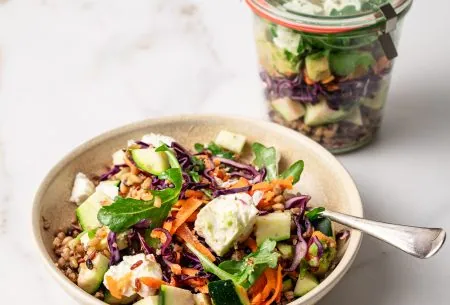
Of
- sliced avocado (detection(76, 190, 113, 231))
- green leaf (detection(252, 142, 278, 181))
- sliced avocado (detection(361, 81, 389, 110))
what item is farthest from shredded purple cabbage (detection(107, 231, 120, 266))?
sliced avocado (detection(361, 81, 389, 110))

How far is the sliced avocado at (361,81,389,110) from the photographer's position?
7.27 feet

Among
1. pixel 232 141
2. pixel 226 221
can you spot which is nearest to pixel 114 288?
pixel 226 221

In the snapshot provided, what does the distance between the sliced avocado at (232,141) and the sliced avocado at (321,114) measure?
196 mm

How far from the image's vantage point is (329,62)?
2.10 metres

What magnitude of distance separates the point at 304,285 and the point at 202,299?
21cm

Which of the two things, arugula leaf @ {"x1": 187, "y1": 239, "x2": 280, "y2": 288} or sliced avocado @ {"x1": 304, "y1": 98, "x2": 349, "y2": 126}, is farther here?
sliced avocado @ {"x1": 304, "y1": 98, "x2": 349, "y2": 126}

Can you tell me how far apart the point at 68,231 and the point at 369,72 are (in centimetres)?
86

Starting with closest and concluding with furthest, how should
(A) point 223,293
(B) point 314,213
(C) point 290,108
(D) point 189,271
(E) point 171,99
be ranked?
(A) point 223,293
(D) point 189,271
(B) point 314,213
(C) point 290,108
(E) point 171,99

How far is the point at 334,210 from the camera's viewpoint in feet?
6.32

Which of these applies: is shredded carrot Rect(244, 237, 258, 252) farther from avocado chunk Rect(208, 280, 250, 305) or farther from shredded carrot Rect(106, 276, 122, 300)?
shredded carrot Rect(106, 276, 122, 300)

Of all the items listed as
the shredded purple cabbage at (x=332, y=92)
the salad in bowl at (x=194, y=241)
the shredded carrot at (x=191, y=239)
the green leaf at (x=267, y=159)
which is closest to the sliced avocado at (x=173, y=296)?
the salad in bowl at (x=194, y=241)

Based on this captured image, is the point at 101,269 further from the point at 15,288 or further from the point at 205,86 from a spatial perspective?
the point at 205,86

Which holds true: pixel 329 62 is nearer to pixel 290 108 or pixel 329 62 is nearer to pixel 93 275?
pixel 290 108

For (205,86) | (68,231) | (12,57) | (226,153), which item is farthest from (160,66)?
(68,231)
